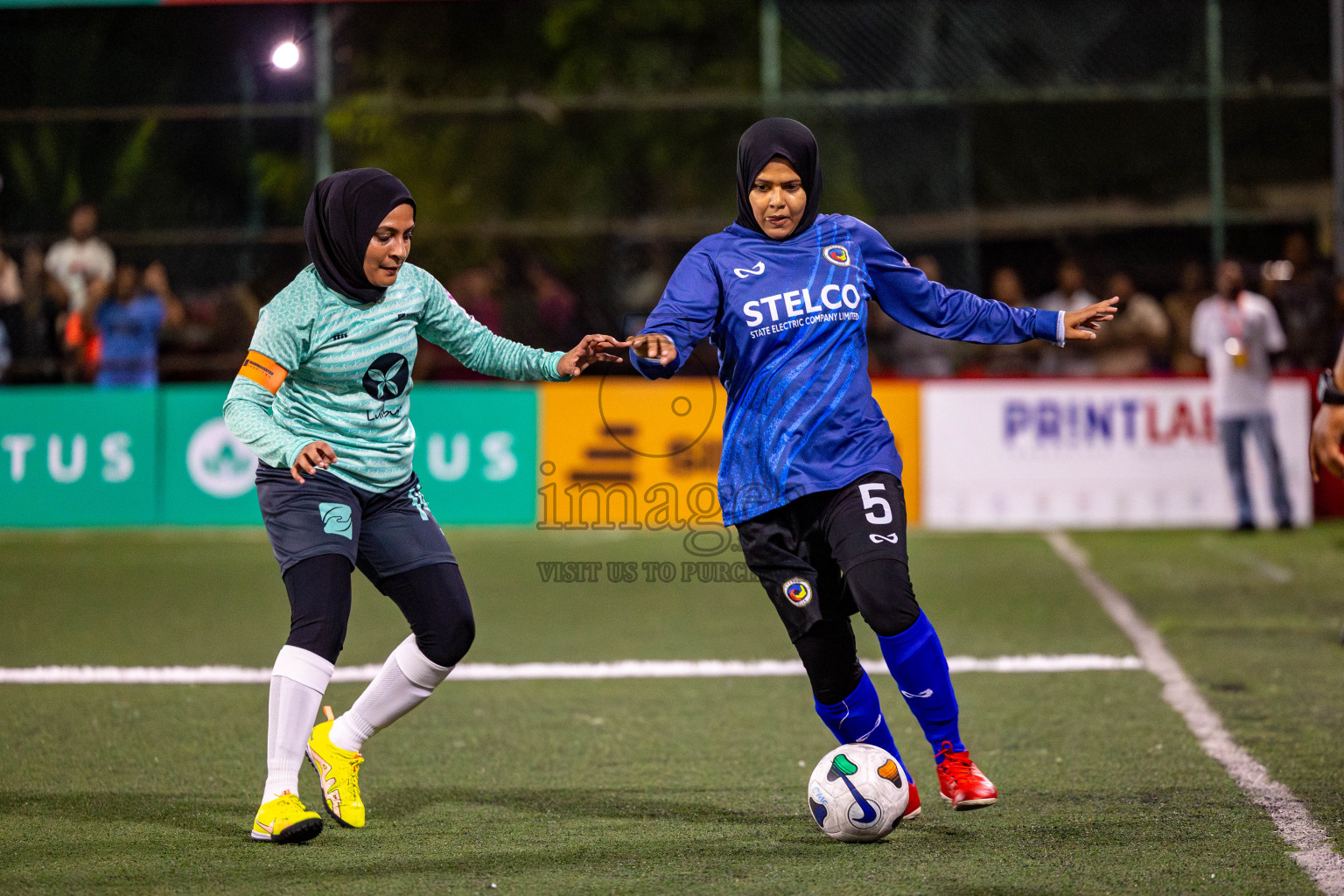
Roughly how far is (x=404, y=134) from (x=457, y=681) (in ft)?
28.9

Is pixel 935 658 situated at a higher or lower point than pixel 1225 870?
higher

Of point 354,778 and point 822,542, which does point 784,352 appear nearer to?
point 822,542

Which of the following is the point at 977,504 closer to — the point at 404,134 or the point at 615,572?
the point at 615,572

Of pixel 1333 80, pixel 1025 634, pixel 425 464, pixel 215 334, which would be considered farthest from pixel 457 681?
pixel 1333 80

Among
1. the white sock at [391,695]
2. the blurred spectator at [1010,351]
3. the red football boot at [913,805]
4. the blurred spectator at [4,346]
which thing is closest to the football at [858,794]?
the red football boot at [913,805]

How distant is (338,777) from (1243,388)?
9237 millimetres

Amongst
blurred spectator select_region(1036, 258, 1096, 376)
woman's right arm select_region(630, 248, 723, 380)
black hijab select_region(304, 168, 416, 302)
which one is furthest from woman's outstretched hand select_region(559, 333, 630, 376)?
blurred spectator select_region(1036, 258, 1096, 376)

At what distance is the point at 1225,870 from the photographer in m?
4.07

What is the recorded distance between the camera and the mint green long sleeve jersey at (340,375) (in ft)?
14.4

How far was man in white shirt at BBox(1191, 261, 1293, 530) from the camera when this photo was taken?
39.5ft

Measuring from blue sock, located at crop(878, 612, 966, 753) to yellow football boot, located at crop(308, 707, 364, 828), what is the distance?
1.62m

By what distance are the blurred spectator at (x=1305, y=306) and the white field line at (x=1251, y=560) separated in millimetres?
2732

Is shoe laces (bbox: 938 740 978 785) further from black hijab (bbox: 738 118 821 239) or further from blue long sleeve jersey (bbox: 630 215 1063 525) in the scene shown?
black hijab (bbox: 738 118 821 239)

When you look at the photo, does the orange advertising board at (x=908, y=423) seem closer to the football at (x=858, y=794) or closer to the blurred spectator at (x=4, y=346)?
the blurred spectator at (x=4, y=346)
